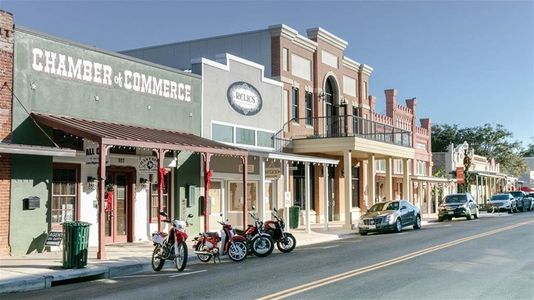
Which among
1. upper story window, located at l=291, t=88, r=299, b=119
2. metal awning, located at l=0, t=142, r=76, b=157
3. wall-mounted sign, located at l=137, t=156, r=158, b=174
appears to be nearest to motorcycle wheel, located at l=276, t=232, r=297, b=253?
wall-mounted sign, located at l=137, t=156, r=158, b=174

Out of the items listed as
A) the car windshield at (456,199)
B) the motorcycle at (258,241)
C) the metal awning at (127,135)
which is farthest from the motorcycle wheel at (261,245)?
the car windshield at (456,199)

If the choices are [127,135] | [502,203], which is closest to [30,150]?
[127,135]

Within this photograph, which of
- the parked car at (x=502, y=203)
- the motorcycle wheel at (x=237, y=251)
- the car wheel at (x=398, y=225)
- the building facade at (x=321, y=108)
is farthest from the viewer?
the parked car at (x=502, y=203)

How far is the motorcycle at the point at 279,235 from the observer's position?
16.8 m

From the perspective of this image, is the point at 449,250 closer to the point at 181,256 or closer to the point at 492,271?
the point at 492,271

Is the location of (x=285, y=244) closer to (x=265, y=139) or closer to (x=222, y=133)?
(x=222, y=133)

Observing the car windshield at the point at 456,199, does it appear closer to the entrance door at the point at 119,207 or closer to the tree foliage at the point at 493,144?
the entrance door at the point at 119,207

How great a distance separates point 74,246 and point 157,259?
6.28 ft

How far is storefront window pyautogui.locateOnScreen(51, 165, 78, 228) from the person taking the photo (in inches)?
655

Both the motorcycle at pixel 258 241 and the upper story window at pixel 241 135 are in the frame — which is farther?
the upper story window at pixel 241 135

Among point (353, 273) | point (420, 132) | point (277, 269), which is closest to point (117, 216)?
point (277, 269)

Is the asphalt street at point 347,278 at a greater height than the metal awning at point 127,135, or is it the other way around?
the metal awning at point 127,135

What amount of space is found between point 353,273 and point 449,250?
16.9 feet

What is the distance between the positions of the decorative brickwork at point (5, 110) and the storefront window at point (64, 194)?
65.8 inches
